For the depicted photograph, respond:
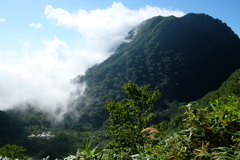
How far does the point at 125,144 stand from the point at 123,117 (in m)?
1.85

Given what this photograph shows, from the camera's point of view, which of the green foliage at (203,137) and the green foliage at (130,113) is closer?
the green foliage at (203,137)

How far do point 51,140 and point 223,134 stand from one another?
548 feet

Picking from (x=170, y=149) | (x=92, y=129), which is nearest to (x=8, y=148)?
(x=170, y=149)

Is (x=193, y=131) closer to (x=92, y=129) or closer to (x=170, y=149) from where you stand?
(x=170, y=149)

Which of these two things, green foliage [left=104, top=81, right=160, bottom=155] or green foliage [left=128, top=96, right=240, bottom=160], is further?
green foliage [left=104, top=81, right=160, bottom=155]

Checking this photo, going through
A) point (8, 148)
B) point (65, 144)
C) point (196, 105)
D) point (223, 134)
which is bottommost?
point (65, 144)

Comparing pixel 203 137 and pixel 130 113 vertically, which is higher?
pixel 130 113

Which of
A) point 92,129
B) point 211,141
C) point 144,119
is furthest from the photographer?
point 92,129

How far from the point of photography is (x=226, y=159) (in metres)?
1.38

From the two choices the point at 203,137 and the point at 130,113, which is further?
the point at 130,113

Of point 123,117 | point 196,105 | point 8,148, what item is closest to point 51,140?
point 8,148

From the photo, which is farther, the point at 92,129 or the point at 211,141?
the point at 92,129

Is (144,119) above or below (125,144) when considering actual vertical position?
above

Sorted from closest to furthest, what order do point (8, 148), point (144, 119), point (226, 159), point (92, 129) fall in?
point (226, 159) < point (144, 119) < point (8, 148) < point (92, 129)
